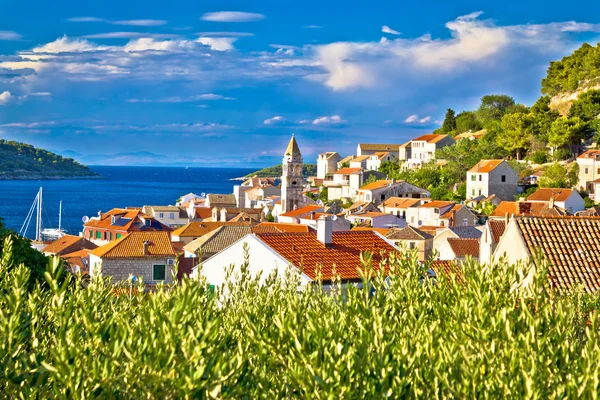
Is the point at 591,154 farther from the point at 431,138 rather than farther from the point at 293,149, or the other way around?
the point at 431,138

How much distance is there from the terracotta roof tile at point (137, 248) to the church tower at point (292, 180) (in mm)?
62297

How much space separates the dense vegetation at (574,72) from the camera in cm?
11838

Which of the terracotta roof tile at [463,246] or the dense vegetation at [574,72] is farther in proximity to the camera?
the dense vegetation at [574,72]

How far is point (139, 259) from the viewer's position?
4056cm

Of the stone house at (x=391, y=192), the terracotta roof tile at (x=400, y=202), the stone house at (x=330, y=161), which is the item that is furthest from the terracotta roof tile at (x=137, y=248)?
the stone house at (x=330, y=161)

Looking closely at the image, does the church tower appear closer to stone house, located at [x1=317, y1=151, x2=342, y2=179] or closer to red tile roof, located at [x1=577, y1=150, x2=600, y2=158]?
red tile roof, located at [x1=577, y1=150, x2=600, y2=158]

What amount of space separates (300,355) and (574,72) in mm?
122694

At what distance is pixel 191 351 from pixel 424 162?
426 ft

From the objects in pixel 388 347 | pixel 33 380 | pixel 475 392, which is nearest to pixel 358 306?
pixel 388 347

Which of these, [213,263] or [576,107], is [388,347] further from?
[576,107]

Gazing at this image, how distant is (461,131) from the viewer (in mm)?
149375

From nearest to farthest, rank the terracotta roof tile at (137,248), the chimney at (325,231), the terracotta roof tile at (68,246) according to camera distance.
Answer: the chimney at (325,231) < the terracotta roof tile at (137,248) < the terracotta roof tile at (68,246)

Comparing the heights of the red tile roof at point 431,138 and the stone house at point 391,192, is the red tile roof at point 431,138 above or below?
above

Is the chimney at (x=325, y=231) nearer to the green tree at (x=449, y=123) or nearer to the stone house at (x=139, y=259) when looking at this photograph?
the stone house at (x=139, y=259)
